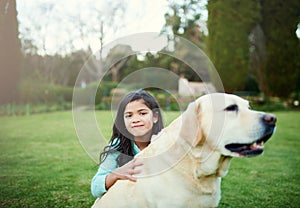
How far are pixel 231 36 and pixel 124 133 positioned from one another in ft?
14.9

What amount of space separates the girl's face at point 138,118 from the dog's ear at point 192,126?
384 millimetres

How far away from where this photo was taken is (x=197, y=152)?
58.5 inches

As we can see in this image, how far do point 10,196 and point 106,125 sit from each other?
1.10 m

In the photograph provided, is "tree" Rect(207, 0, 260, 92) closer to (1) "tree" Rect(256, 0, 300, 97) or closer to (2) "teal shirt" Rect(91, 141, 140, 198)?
(1) "tree" Rect(256, 0, 300, 97)

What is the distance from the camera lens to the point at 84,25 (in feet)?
27.7

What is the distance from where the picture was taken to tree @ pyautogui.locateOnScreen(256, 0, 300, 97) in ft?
16.7

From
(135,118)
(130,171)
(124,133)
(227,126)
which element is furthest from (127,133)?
(227,126)

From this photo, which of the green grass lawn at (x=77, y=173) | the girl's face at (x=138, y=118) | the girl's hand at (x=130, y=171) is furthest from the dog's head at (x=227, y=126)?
the green grass lawn at (x=77, y=173)

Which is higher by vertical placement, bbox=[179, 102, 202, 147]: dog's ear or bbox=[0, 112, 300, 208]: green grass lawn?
bbox=[179, 102, 202, 147]: dog's ear

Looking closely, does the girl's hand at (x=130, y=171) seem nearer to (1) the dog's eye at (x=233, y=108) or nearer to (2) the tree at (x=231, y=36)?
(1) the dog's eye at (x=233, y=108)

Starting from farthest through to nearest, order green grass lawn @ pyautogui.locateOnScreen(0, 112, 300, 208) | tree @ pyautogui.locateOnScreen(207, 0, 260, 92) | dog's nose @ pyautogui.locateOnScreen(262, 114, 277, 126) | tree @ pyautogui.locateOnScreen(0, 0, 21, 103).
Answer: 1. tree @ pyautogui.locateOnScreen(0, 0, 21, 103)
2. tree @ pyautogui.locateOnScreen(207, 0, 260, 92)
3. green grass lawn @ pyautogui.locateOnScreen(0, 112, 300, 208)
4. dog's nose @ pyautogui.locateOnScreen(262, 114, 277, 126)

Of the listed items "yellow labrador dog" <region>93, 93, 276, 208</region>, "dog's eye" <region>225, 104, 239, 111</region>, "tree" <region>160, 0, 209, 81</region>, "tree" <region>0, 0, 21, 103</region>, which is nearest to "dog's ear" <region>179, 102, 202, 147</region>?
"yellow labrador dog" <region>93, 93, 276, 208</region>

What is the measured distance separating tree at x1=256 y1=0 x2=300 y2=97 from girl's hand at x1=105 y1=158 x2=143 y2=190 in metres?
4.13

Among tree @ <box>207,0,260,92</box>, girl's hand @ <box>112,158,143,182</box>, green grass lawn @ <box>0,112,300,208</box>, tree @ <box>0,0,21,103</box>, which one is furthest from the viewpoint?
tree @ <box>0,0,21,103</box>
